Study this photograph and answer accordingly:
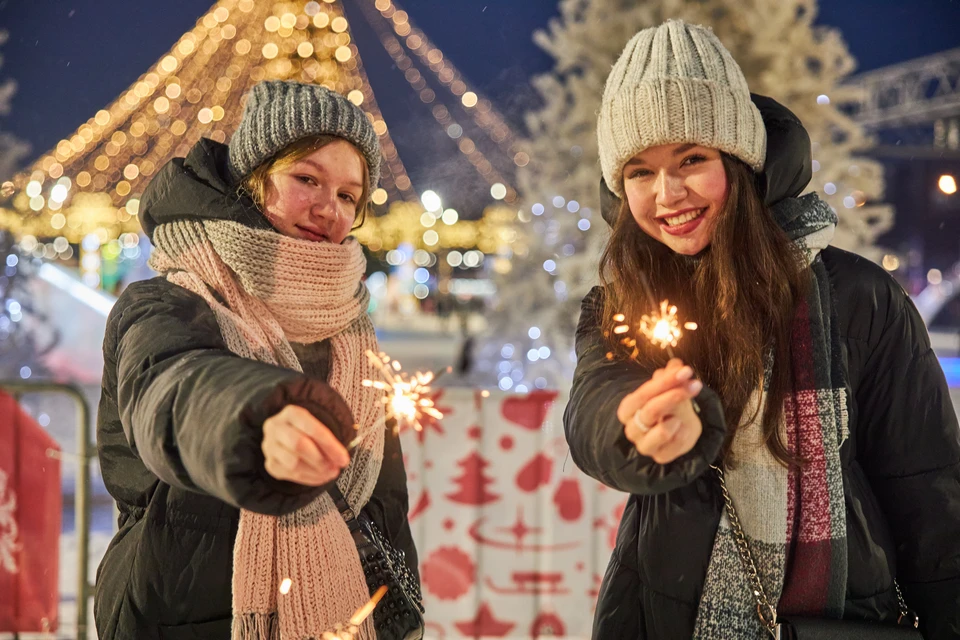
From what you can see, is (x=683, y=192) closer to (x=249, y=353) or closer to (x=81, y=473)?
(x=249, y=353)

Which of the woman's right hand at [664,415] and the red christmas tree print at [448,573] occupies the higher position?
the woman's right hand at [664,415]

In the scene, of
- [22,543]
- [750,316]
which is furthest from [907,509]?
[22,543]

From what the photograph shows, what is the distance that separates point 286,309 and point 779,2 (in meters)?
7.36

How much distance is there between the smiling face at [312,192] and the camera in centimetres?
194

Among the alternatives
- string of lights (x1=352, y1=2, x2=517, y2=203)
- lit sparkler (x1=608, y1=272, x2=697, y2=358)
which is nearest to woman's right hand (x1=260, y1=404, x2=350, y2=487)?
lit sparkler (x1=608, y1=272, x2=697, y2=358)

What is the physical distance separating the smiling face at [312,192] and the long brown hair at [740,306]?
73 cm

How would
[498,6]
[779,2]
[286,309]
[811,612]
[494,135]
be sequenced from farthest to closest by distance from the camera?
[494,135] < [498,6] < [779,2] < [286,309] < [811,612]

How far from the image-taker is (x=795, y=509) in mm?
1786

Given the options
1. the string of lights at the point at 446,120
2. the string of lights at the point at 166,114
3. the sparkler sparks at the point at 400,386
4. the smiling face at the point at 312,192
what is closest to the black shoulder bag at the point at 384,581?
the sparkler sparks at the point at 400,386

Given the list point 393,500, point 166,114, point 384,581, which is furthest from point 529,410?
point 166,114

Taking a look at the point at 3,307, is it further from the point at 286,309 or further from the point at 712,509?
the point at 712,509

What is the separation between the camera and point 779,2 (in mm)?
7707

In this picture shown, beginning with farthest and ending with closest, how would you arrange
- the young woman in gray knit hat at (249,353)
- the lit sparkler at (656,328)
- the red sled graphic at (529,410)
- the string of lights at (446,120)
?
1. the string of lights at (446,120)
2. the red sled graphic at (529,410)
3. the lit sparkler at (656,328)
4. the young woman in gray knit hat at (249,353)

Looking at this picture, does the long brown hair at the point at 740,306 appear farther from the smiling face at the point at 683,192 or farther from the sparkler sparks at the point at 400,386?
the sparkler sparks at the point at 400,386
